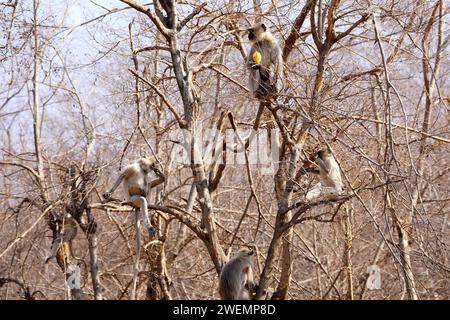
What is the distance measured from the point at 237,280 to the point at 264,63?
224 cm

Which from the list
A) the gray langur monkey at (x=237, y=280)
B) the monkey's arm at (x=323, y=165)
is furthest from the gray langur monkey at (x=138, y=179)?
the monkey's arm at (x=323, y=165)

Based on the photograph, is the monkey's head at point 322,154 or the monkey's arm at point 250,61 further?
the monkey's head at point 322,154

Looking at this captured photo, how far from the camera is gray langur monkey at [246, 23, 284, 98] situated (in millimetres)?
5941

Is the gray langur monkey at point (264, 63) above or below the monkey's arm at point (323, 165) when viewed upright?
above

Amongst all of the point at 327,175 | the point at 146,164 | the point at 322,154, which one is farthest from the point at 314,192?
the point at 146,164

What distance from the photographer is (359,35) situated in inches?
245

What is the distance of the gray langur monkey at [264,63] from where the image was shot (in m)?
5.94

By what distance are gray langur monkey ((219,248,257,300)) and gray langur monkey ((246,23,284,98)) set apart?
4.69 feet

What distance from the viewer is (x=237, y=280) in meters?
5.82

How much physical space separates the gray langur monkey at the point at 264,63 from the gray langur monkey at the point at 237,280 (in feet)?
4.69

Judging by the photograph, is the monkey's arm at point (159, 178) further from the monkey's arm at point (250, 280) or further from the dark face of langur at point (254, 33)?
the dark face of langur at point (254, 33)

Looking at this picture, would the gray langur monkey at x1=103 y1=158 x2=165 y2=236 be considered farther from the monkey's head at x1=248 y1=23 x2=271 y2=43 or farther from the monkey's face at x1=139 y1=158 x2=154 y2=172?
the monkey's head at x1=248 y1=23 x2=271 y2=43

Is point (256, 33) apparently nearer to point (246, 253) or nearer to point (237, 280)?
point (246, 253)
